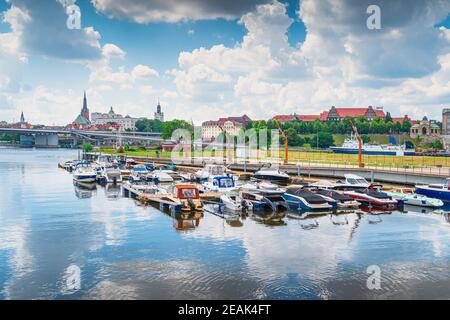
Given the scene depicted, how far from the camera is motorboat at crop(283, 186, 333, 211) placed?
39.7 metres

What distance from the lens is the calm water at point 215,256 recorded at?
19.7m

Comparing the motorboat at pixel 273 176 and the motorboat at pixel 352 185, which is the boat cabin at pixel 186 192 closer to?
the motorboat at pixel 352 185

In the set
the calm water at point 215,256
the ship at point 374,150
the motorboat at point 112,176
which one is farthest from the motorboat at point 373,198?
the ship at point 374,150

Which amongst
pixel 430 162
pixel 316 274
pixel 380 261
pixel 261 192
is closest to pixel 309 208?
pixel 261 192

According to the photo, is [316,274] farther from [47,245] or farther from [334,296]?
[47,245]

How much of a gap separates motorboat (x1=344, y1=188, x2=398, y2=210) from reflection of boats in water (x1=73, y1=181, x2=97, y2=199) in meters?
28.0

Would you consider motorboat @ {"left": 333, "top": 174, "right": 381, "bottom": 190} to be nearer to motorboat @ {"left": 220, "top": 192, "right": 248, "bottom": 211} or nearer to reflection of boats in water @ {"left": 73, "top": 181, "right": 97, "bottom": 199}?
motorboat @ {"left": 220, "top": 192, "right": 248, "bottom": 211}

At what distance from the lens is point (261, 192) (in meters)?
42.4

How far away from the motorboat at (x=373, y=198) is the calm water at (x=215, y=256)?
2.95 meters

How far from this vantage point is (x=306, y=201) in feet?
131

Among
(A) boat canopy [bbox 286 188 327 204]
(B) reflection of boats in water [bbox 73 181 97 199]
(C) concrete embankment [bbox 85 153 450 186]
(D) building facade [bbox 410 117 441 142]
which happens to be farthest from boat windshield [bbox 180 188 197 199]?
(D) building facade [bbox 410 117 441 142]

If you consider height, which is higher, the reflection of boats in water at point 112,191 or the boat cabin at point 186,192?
the boat cabin at point 186,192

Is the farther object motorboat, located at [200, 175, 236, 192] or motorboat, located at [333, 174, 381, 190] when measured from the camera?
motorboat, located at [333, 174, 381, 190]
